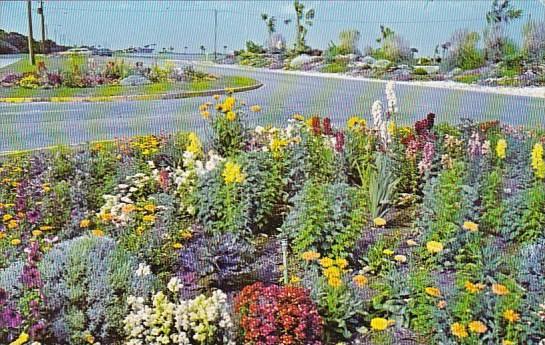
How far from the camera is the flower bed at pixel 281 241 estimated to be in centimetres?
312

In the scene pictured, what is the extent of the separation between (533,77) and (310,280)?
2117 centimetres

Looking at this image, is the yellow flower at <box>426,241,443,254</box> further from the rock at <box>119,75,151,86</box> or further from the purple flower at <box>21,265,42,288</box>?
the rock at <box>119,75,151,86</box>

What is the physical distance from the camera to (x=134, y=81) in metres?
20.6

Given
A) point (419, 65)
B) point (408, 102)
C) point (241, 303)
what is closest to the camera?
point (241, 303)

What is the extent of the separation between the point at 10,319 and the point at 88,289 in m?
0.43

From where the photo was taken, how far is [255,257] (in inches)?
170

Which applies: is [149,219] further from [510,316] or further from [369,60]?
[369,60]

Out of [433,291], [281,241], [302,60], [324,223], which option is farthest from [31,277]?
[302,60]

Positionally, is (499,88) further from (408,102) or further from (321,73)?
(321,73)

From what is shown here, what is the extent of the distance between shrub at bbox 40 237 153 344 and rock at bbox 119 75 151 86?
56.8 ft

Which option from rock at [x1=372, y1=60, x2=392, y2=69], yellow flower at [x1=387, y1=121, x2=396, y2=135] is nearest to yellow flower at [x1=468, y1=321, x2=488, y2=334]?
yellow flower at [x1=387, y1=121, x2=396, y2=135]

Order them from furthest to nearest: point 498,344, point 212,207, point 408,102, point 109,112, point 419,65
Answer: point 419,65
point 408,102
point 109,112
point 212,207
point 498,344

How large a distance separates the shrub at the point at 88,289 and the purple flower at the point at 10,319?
0.67 feet

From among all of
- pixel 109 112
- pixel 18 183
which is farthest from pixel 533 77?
pixel 18 183
